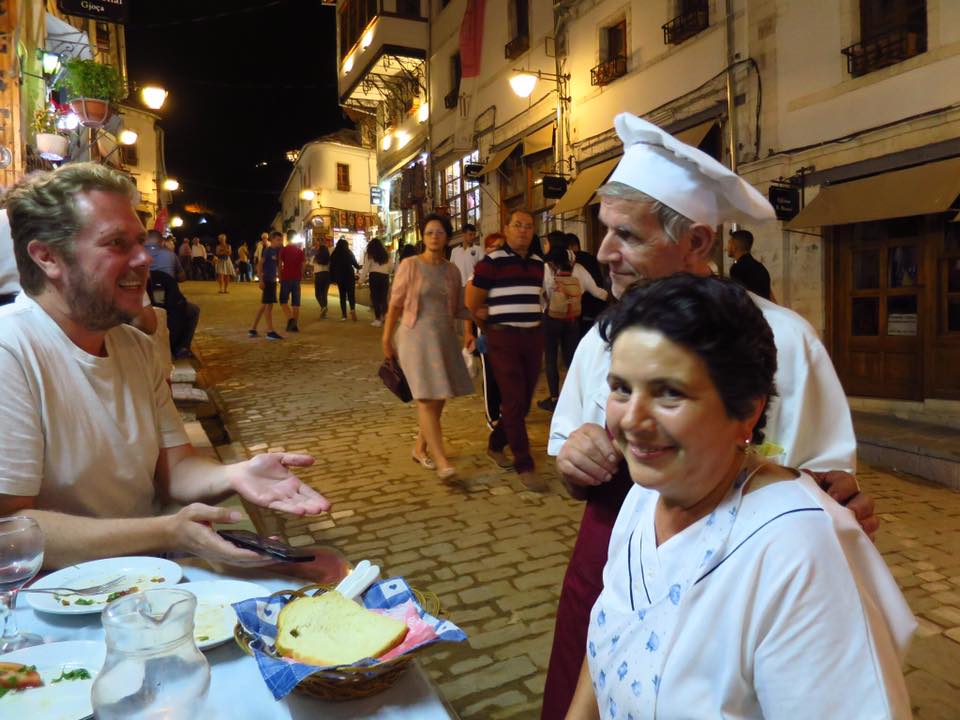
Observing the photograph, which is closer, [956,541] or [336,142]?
[956,541]

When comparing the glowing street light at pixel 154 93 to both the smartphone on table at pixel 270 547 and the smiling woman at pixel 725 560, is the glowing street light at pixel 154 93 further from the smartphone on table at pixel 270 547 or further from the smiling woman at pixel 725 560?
the smiling woman at pixel 725 560

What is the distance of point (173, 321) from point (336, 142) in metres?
38.0

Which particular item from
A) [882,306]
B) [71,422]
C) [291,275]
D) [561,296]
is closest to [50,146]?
[291,275]

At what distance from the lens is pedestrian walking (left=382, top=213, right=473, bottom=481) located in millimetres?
6125

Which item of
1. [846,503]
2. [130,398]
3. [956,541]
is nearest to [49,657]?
[130,398]

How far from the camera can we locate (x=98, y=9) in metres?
12.5

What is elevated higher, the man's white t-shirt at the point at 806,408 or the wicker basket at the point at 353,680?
the man's white t-shirt at the point at 806,408

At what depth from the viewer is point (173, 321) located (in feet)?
31.4

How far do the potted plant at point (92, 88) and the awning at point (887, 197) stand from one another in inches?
429

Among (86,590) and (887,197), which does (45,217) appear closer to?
(86,590)

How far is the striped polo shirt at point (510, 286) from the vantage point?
6117mm

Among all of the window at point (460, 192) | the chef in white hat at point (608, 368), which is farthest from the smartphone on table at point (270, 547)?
the window at point (460, 192)

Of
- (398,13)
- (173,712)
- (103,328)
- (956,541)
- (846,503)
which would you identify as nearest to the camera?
(173,712)

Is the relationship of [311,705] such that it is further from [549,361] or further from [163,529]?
[549,361]
